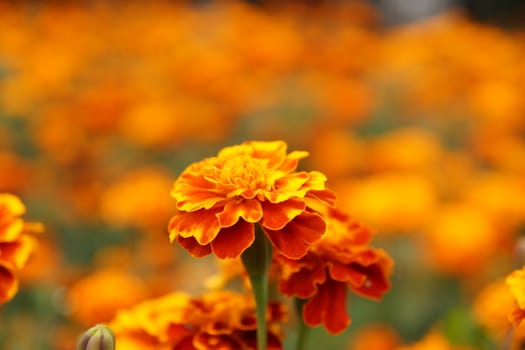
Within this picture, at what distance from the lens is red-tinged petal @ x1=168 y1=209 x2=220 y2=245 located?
67cm

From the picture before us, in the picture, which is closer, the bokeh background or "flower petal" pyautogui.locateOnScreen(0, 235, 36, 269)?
"flower petal" pyautogui.locateOnScreen(0, 235, 36, 269)

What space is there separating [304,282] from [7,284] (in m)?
0.22

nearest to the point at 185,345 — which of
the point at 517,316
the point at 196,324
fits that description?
the point at 196,324

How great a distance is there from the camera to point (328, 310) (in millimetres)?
757

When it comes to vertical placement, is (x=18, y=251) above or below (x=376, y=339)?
below

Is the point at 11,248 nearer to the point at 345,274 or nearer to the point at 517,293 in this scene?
the point at 345,274

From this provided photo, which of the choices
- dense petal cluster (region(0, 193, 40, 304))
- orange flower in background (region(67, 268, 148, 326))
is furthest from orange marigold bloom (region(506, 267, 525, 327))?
orange flower in background (region(67, 268, 148, 326))

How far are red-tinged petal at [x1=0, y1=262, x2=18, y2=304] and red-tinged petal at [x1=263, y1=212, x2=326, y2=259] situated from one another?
200mm

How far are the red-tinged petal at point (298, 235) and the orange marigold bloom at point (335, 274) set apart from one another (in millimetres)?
34

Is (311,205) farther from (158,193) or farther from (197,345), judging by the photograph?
(158,193)

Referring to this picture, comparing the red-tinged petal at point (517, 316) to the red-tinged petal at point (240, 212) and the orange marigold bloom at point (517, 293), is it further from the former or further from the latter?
the red-tinged petal at point (240, 212)

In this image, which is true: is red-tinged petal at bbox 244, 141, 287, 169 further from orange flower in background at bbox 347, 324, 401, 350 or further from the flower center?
orange flower in background at bbox 347, 324, 401, 350

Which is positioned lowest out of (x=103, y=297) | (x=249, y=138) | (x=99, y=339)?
(x=99, y=339)

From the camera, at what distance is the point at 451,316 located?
1.10 m
